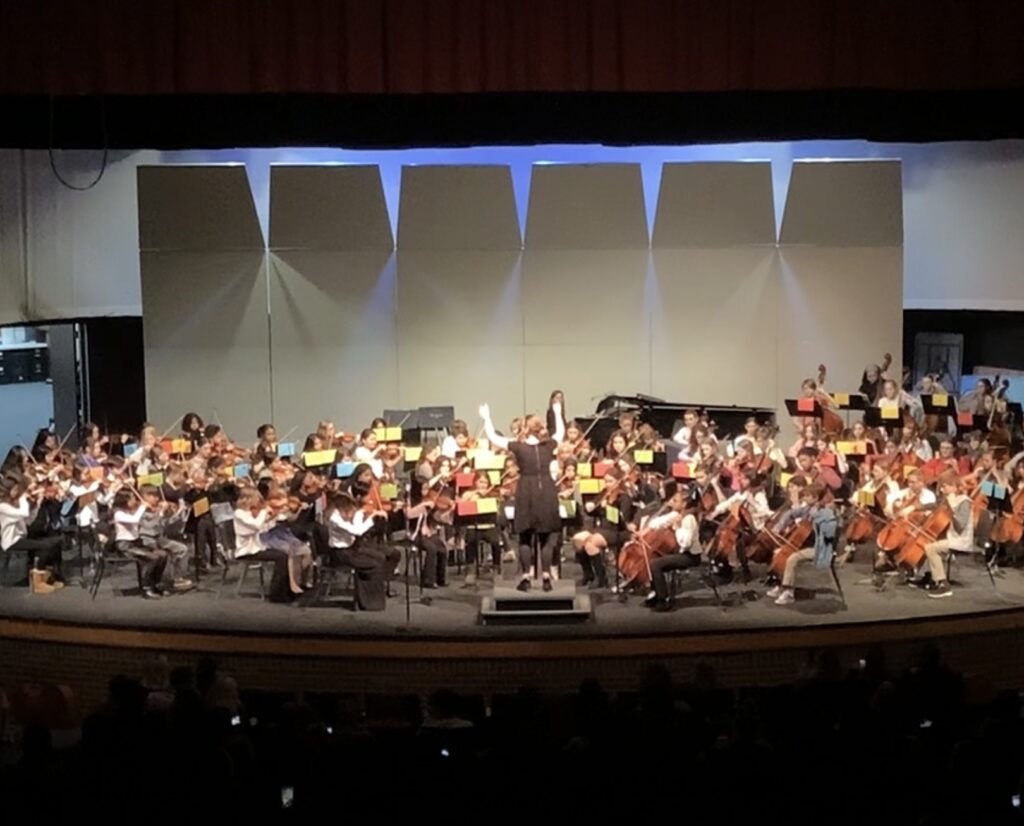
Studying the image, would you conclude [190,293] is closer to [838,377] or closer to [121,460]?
[121,460]

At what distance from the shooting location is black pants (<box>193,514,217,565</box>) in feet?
39.5

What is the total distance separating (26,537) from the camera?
11883 mm

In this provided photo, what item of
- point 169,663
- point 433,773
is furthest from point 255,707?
point 433,773

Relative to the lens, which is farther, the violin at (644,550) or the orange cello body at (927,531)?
the orange cello body at (927,531)

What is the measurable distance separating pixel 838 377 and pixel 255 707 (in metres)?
11.4

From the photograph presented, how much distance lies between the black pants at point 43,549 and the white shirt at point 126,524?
0.93 m

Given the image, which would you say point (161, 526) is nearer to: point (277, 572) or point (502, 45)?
point (277, 572)

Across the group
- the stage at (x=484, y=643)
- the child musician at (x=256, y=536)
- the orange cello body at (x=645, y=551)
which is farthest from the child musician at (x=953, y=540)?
the child musician at (x=256, y=536)

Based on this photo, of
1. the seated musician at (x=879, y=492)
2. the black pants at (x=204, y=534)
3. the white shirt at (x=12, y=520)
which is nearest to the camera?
the seated musician at (x=879, y=492)

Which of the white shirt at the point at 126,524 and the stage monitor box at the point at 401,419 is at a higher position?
the stage monitor box at the point at 401,419

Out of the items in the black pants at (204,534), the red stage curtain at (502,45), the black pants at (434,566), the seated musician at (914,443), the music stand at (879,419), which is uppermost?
the red stage curtain at (502,45)

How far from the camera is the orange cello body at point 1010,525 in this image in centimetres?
1138

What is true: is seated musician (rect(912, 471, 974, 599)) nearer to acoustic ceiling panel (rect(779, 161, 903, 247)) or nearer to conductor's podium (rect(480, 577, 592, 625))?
conductor's podium (rect(480, 577, 592, 625))

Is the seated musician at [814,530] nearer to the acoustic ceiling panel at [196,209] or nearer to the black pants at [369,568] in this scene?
the black pants at [369,568]
